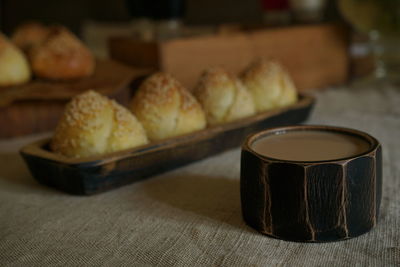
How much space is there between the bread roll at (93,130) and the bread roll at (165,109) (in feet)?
0.20

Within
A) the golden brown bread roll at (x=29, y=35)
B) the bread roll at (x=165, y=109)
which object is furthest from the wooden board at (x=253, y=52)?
the bread roll at (x=165, y=109)

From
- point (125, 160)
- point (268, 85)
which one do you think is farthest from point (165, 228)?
point (268, 85)

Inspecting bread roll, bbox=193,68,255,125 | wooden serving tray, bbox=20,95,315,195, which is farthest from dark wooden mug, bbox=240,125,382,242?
bread roll, bbox=193,68,255,125

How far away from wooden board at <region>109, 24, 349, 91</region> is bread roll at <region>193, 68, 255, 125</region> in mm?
346

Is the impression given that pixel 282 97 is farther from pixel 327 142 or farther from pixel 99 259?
pixel 99 259

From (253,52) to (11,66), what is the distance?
715 mm

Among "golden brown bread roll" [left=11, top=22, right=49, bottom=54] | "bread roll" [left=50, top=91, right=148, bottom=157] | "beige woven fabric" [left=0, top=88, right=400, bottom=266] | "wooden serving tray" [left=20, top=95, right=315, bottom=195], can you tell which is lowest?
"beige woven fabric" [left=0, top=88, right=400, bottom=266]

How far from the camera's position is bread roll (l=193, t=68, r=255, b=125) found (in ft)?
3.18

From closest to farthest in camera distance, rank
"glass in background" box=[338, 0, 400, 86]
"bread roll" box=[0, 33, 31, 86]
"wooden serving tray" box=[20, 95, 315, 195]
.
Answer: "wooden serving tray" box=[20, 95, 315, 195] → "bread roll" box=[0, 33, 31, 86] → "glass in background" box=[338, 0, 400, 86]

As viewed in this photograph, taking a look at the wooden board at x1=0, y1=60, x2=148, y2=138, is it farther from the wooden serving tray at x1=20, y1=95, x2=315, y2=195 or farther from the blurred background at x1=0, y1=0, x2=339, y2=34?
the blurred background at x1=0, y1=0, x2=339, y2=34

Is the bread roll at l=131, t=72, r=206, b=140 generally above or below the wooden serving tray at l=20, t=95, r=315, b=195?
above

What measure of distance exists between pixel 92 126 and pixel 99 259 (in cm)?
27

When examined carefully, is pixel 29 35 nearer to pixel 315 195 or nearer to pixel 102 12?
pixel 315 195

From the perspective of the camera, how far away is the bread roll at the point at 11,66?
1.20 metres
